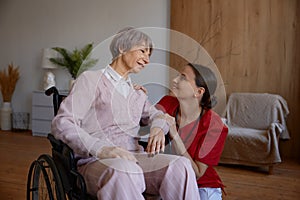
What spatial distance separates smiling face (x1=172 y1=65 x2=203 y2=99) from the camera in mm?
1585

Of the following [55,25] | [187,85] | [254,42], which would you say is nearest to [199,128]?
[187,85]

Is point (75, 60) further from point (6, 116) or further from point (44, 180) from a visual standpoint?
point (44, 180)

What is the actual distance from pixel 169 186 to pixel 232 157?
220cm

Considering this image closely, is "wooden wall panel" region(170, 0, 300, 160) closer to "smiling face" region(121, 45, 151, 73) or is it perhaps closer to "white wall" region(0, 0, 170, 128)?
"white wall" region(0, 0, 170, 128)

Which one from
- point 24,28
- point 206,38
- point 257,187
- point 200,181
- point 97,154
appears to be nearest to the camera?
point 97,154

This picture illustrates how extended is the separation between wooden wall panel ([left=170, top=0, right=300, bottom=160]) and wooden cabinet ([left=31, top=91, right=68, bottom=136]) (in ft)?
6.14

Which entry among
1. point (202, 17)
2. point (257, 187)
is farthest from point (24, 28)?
point (257, 187)

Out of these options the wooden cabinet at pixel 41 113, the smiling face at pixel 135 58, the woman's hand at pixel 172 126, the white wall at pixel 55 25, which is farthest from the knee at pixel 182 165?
the wooden cabinet at pixel 41 113

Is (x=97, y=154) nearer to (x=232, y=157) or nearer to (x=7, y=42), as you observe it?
(x=232, y=157)

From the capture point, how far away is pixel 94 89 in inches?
57.2

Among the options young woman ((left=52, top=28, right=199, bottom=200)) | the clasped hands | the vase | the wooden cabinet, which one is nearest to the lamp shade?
the wooden cabinet

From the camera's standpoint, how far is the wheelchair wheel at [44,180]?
4.37ft

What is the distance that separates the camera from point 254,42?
3949 mm

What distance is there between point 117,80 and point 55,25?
13.1 ft
